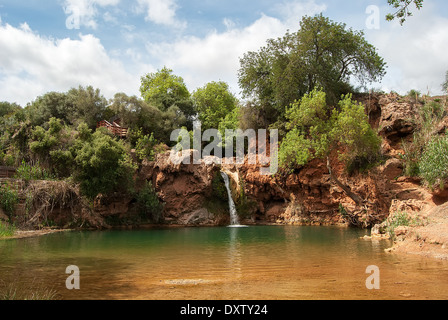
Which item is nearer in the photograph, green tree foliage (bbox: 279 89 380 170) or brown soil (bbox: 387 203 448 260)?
brown soil (bbox: 387 203 448 260)

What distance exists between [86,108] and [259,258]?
3035 centimetres

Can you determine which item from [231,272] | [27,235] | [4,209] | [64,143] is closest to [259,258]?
[231,272]

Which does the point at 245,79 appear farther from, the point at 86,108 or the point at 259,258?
the point at 259,258

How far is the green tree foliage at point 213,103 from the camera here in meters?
47.0

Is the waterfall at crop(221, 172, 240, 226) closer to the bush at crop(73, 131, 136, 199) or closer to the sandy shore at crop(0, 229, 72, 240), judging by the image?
the bush at crop(73, 131, 136, 199)

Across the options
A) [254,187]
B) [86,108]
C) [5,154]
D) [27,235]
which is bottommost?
[27,235]

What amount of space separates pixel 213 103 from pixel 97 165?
26722 mm

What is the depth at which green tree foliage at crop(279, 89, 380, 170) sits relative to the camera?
2492cm

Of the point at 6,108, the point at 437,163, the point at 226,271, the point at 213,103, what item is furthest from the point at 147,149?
the point at 6,108

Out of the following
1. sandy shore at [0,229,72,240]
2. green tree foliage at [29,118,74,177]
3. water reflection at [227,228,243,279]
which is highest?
green tree foliage at [29,118,74,177]

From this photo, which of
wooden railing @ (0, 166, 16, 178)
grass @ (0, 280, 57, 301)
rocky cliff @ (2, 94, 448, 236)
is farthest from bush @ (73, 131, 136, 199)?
grass @ (0, 280, 57, 301)

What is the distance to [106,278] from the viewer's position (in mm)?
9422

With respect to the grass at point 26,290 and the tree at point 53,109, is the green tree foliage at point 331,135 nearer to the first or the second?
the grass at point 26,290

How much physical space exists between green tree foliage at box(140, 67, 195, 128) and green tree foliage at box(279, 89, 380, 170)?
19.8m
